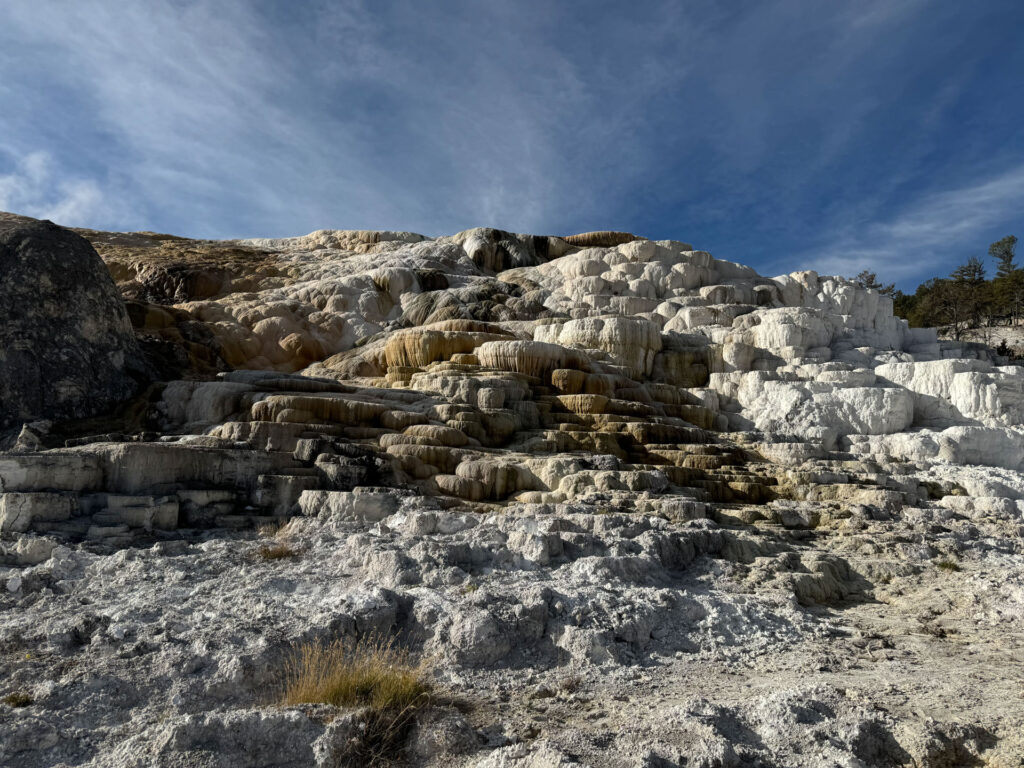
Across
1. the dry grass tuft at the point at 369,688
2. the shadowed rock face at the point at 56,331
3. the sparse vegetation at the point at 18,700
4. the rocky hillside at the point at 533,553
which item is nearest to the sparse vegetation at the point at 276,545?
the rocky hillside at the point at 533,553

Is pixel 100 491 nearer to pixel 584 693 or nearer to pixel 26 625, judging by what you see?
pixel 26 625

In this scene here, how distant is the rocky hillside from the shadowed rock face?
17 centimetres

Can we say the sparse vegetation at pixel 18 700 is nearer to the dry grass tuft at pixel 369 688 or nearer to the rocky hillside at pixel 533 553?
the rocky hillside at pixel 533 553

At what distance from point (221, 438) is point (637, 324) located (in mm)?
13688

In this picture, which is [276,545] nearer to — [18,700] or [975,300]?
[18,700]

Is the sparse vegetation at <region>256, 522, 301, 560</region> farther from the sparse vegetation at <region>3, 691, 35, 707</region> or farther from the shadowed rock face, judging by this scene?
the shadowed rock face

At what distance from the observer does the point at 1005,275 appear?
4091cm

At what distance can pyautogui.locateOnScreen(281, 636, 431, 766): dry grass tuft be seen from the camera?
13.1ft

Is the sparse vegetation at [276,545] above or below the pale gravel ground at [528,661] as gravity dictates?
above

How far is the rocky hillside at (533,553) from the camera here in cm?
413

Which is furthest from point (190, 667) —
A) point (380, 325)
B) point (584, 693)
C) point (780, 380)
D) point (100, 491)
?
point (380, 325)

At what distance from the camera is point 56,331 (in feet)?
48.4

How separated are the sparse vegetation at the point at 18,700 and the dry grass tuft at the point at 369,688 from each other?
1522 mm

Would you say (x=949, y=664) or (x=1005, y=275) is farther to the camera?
(x=1005, y=275)
